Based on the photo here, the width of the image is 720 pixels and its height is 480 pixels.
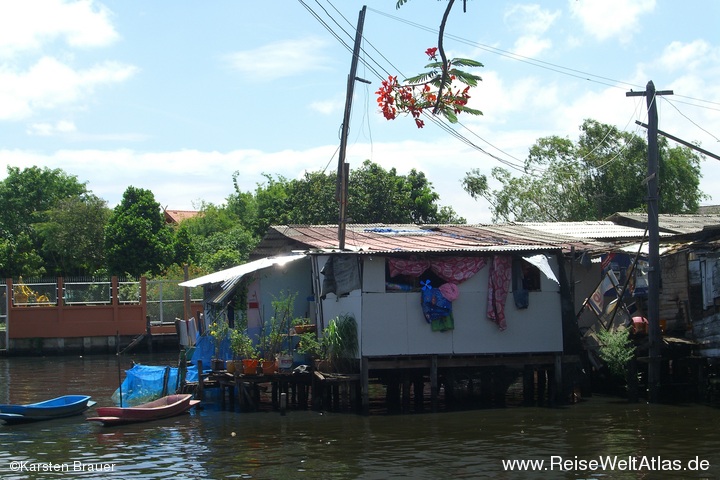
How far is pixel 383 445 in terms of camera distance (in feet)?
48.4

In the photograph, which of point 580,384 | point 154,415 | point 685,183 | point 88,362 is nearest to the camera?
point 154,415

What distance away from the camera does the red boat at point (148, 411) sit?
17.5 m

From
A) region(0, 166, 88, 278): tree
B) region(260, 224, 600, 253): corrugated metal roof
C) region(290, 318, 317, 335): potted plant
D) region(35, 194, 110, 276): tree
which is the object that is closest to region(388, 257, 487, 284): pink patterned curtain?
region(260, 224, 600, 253): corrugated metal roof

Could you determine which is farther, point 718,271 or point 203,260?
point 203,260

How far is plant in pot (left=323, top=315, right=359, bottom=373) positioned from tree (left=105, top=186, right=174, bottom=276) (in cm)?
2798

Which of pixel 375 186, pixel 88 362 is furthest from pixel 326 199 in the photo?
pixel 88 362

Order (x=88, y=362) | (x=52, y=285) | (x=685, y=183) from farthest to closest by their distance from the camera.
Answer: (x=685, y=183), (x=52, y=285), (x=88, y=362)

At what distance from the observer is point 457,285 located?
60.1ft

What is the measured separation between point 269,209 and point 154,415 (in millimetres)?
31205

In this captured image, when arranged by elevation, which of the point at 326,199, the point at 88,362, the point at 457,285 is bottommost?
the point at 88,362

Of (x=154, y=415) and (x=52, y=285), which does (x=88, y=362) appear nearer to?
(x=52, y=285)

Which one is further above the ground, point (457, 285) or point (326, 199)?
point (326, 199)

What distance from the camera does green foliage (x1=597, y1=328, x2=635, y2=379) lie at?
18.7 m

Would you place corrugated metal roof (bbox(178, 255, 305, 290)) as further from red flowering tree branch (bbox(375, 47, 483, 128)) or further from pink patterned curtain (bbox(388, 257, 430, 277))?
red flowering tree branch (bbox(375, 47, 483, 128))
